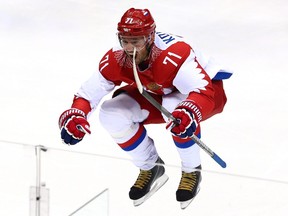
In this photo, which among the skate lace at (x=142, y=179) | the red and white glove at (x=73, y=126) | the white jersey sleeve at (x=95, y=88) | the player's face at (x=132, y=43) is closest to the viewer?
the skate lace at (x=142, y=179)

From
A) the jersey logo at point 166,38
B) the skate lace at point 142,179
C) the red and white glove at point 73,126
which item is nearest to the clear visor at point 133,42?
the jersey logo at point 166,38

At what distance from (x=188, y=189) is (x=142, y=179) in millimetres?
249

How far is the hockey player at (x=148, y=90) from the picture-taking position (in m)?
3.33

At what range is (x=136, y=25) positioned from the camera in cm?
330

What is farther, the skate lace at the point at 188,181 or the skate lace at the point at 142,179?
the skate lace at the point at 142,179

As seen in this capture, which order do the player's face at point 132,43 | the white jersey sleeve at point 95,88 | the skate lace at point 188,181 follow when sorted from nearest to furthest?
the skate lace at point 188,181 → the player's face at point 132,43 → the white jersey sleeve at point 95,88

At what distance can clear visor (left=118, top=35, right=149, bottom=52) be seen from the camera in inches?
131

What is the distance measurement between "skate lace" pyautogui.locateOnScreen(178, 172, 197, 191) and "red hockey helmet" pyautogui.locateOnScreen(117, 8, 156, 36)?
0.50 m

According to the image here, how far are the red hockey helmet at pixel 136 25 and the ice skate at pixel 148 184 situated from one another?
0.44 metres

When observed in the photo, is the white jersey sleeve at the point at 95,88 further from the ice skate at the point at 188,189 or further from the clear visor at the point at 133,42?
the ice skate at the point at 188,189

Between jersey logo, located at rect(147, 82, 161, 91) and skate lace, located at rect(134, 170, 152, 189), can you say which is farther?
jersey logo, located at rect(147, 82, 161, 91)

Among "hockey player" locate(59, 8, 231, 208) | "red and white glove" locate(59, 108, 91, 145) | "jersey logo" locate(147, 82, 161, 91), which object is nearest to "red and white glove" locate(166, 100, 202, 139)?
"hockey player" locate(59, 8, 231, 208)

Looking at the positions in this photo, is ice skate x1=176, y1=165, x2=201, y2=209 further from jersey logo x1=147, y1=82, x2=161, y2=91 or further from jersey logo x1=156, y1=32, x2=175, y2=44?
jersey logo x1=156, y1=32, x2=175, y2=44

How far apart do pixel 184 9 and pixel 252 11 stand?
0.35m
